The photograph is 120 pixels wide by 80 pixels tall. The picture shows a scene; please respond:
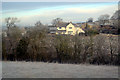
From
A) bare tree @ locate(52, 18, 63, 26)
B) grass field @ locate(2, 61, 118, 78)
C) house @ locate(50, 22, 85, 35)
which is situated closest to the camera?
grass field @ locate(2, 61, 118, 78)

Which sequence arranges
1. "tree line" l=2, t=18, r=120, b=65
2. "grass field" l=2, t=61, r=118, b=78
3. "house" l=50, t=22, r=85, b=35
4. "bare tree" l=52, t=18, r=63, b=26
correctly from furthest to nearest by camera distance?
"bare tree" l=52, t=18, r=63, b=26 → "house" l=50, t=22, r=85, b=35 → "tree line" l=2, t=18, r=120, b=65 → "grass field" l=2, t=61, r=118, b=78

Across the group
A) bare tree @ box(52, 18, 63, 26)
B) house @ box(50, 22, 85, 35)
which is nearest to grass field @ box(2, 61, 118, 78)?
house @ box(50, 22, 85, 35)

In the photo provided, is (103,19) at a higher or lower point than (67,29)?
higher

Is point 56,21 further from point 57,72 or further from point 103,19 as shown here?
point 57,72

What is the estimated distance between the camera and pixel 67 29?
8.70m

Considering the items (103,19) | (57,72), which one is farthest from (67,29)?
(57,72)

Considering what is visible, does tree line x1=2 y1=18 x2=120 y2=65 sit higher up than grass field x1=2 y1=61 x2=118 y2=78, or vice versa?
tree line x1=2 y1=18 x2=120 y2=65

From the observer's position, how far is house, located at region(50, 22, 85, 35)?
870 cm

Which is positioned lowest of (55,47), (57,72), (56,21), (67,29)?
(57,72)

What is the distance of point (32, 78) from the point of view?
402 cm

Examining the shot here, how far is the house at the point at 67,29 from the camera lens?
870cm

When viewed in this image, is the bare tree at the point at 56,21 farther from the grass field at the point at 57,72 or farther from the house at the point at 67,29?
the grass field at the point at 57,72

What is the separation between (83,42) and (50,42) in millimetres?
2112

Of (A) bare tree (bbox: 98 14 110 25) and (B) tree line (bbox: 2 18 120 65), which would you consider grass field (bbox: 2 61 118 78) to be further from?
(A) bare tree (bbox: 98 14 110 25)
